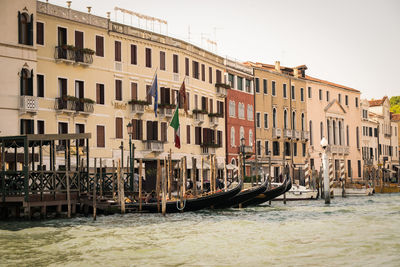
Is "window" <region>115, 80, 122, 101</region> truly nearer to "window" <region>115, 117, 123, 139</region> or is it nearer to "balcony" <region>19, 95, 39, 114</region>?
"window" <region>115, 117, 123, 139</region>

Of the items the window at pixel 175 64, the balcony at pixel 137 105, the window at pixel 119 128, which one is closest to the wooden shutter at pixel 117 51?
the balcony at pixel 137 105

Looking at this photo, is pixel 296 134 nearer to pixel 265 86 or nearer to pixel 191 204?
pixel 265 86

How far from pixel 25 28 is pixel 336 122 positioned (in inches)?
1284

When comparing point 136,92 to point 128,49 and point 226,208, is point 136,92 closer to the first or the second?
point 128,49

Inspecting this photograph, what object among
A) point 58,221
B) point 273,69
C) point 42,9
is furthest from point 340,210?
point 273,69

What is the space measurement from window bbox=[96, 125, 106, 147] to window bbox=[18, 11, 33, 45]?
5.53m

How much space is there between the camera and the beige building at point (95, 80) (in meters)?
26.4

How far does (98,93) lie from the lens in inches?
1219

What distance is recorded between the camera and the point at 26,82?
87.6 ft

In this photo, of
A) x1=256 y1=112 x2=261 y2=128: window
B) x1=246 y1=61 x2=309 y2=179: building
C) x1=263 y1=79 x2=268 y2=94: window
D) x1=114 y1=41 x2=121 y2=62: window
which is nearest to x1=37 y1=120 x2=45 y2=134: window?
x1=114 y1=41 x2=121 y2=62: window

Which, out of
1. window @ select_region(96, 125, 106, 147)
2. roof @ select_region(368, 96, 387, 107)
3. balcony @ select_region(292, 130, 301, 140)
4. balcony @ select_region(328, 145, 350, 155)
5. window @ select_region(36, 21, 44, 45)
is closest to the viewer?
window @ select_region(36, 21, 44, 45)

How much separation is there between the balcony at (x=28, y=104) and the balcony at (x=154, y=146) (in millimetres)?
7308

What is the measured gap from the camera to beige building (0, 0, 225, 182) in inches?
1038

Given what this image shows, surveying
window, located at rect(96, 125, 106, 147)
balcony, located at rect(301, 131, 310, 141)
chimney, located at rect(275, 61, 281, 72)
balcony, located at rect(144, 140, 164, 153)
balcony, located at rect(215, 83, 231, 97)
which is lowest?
balcony, located at rect(144, 140, 164, 153)
